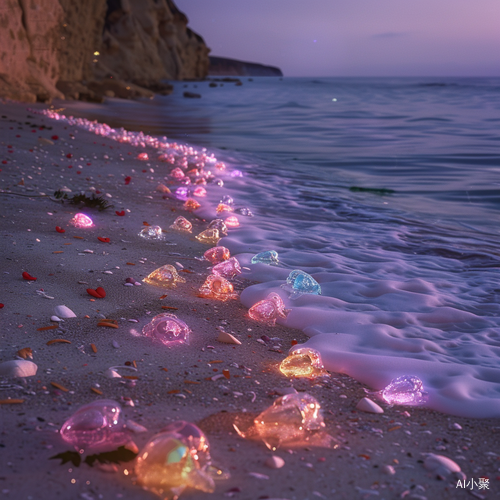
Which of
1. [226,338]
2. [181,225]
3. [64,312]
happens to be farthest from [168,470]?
[181,225]

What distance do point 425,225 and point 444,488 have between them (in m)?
4.68

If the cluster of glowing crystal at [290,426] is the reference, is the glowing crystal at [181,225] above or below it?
above

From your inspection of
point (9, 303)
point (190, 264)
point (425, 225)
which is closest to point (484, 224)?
point (425, 225)

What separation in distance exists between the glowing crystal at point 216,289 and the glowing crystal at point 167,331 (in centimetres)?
69

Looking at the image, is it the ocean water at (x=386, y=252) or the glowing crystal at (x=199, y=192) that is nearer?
the ocean water at (x=386, y=252)

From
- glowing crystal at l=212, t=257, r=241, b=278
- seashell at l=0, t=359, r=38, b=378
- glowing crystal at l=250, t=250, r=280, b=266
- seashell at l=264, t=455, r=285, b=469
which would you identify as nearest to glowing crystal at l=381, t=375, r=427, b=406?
seashell at l=264, t=455, r=285, b=469

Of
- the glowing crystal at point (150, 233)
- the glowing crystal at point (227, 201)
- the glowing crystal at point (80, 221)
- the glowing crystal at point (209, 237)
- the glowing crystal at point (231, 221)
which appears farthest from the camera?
the glowing crystal at point (227, 201)

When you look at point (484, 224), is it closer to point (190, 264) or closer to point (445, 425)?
point (190, 264)

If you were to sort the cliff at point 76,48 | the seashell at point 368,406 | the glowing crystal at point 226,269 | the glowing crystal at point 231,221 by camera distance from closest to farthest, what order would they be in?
the seashell at point 368,406, the glowing crystal at point 226,269, the glowing crystal at point 231,221, the cliff at point 76,48

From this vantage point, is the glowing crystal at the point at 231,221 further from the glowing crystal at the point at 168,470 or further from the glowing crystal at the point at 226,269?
the glowing crystal at the point at 168,470

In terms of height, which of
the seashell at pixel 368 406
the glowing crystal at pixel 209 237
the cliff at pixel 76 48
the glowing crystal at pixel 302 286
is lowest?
the seashell at pixel 368 406

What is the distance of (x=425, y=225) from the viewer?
5.88m

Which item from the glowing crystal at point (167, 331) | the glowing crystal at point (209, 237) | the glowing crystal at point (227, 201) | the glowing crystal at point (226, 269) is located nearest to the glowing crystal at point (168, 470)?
the glowing crystal at point (167, 331)

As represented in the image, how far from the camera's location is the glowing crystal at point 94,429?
1.59m
